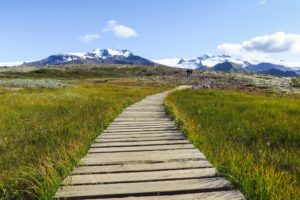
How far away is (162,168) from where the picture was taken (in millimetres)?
6383

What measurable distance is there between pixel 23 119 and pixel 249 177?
1433 cm

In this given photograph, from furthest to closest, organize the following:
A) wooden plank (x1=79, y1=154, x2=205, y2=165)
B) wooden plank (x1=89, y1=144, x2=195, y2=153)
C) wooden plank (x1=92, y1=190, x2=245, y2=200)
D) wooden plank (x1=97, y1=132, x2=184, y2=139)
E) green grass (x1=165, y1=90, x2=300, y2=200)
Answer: wooden plank (x1=97, y1=132, x2=184, y2=139), wooden plank (x1=89, y1=144, x2=195, y2=153), wooden plank (x1=79, y1=154, x2=205, y2=165), green grass (x1=165, y1=90, x2=300, y2=200), wooden plank (x1=92, y1=190, x2=245, y2=200)

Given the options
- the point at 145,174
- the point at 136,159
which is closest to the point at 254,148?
the point at 136,159

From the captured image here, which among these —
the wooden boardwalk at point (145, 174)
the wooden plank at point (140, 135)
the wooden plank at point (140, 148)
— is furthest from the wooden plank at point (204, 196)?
the wooden plank at point (140, 135)

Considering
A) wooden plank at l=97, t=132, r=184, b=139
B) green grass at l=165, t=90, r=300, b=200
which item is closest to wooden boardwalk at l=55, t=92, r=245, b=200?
green grass at l=165, t=90, r=300, b=200

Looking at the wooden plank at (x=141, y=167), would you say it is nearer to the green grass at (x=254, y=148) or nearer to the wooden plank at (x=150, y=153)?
the green grass at (x=254, y=148)

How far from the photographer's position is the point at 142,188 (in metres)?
5.30

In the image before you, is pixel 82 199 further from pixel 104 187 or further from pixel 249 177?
pixel 249 177

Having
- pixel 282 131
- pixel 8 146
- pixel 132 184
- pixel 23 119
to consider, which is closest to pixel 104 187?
pixel 132 184

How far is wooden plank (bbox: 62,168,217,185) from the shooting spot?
5.66 metres

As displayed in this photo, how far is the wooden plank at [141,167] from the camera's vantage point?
630 centimetres

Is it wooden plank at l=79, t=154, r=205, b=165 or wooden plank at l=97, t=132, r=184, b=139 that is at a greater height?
wooden plank at l=79, t=154, r=205, b=165

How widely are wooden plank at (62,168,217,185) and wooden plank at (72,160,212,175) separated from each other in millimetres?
212

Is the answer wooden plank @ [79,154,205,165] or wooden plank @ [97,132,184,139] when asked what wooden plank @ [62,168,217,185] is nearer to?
wooden plank @ [79,154,205,165]
